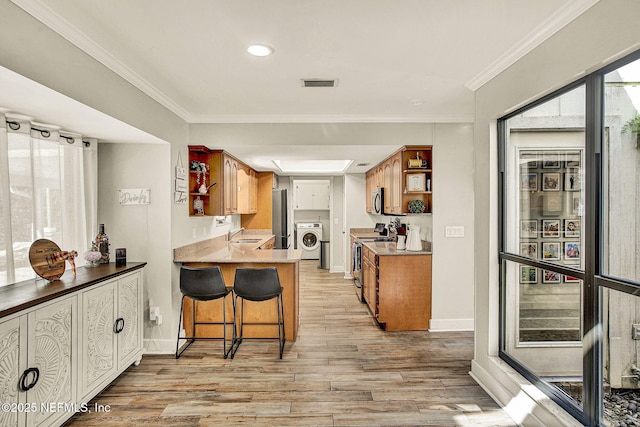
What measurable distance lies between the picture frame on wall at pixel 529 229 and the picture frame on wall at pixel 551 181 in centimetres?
25

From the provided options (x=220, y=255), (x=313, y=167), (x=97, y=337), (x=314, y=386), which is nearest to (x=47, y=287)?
(x=97, y=337)

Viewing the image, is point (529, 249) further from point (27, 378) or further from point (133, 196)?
point (133, 196)

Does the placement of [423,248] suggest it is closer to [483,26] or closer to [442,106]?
[442,106]

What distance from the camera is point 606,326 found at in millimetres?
1747

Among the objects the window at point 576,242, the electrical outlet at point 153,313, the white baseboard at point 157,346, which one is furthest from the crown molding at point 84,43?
the window at point 576,242

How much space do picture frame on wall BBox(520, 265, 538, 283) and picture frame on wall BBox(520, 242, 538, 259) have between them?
0.27 ft

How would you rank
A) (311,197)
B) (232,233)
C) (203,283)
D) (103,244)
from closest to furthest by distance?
1. (103,244)
2. (203,283)
3. (232,233)
4. (311,197)

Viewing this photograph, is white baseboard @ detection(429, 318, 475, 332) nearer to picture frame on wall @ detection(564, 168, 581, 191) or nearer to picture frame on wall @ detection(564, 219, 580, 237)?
picture frame on wall @ detection(564, 219, 580, 237)

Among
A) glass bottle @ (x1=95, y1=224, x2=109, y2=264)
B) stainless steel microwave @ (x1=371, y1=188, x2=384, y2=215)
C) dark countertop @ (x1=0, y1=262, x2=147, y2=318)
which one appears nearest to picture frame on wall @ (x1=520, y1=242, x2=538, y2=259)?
stainless steel microwave @ (x1=371, y1=188, x2=384, y2=215)

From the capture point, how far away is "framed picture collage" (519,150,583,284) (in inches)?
80.3

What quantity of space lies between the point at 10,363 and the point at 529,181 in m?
3.36

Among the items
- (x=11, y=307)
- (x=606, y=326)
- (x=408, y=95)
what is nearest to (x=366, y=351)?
(x=606, y=326)

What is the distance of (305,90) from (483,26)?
1.48 meters

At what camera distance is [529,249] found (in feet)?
7.83
